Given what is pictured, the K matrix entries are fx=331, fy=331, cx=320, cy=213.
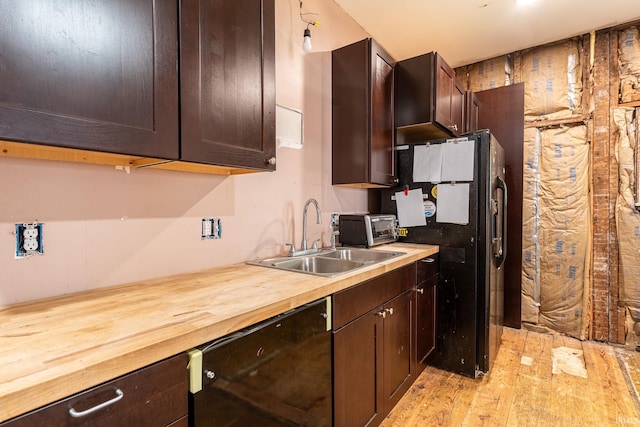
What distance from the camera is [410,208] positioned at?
265 centimetres

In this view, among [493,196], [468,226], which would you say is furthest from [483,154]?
[468,226]

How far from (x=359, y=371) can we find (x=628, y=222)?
2.80m

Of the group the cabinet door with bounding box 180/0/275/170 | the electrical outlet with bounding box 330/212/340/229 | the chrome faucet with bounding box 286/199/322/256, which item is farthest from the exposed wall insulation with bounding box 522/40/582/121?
the cabinet door with bounding box 180/0/275/170

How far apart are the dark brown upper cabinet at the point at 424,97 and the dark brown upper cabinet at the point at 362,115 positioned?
0.32 feet

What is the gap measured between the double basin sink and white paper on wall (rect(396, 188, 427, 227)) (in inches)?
21.6

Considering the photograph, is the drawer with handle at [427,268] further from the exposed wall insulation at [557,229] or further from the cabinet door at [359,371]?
the exposed wall insulation at [557,229]

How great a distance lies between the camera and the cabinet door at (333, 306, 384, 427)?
142cm

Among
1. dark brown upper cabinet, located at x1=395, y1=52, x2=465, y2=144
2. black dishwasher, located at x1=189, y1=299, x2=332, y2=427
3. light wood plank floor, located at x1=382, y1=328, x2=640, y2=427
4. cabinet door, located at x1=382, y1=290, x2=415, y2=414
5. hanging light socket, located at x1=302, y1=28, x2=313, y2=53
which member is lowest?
light wood plank floor, located at x1=382, y1=328, x2=640, y2=427

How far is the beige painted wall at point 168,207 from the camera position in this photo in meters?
1.08

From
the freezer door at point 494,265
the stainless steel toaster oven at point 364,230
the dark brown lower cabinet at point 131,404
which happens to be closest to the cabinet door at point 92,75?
the dark brown lower cabinet at point 131,404

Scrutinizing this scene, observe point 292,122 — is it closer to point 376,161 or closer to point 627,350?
point 376,161

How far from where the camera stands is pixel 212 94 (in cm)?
122

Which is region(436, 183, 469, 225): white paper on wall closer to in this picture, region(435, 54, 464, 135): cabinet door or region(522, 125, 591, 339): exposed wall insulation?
region(435, 54, 464, 135): cabinet door

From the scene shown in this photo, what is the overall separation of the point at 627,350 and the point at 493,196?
1.88 metres
